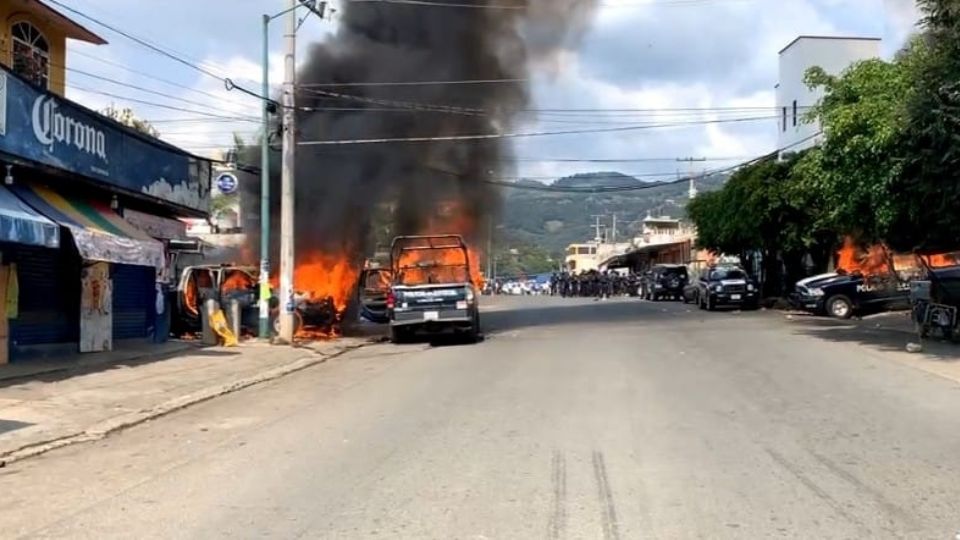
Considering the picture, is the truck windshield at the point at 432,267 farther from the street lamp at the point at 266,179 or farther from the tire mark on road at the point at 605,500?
the tire mark on road at the point at 605,500

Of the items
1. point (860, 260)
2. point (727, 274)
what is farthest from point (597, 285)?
point (860, 260)

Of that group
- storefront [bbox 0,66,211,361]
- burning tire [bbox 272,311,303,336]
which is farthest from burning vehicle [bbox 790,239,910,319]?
storefront [bbox 0,66,211,361]

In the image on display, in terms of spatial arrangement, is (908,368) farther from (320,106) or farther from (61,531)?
(320,106)

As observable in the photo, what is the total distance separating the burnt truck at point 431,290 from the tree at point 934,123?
9.15 metres

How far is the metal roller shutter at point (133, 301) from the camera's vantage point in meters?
19.8

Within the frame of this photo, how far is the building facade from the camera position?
563 inches

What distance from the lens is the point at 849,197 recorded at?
1809cm

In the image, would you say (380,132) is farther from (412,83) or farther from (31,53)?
(31,53)

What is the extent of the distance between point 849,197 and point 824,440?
1030 centimetres

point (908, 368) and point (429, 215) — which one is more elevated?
point (429, 215)

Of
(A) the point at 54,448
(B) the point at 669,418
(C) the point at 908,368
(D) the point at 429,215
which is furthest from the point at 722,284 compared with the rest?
(A) the point at 54,448

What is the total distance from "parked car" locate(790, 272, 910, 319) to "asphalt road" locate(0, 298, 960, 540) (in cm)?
1365

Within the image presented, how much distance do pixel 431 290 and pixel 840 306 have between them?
13.3 metres

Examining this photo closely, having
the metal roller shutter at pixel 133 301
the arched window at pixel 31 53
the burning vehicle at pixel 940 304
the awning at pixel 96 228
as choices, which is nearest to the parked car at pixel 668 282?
the burning vehicle at pixel 940 304
